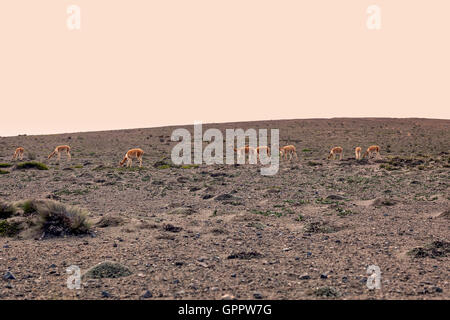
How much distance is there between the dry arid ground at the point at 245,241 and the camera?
6.37 metres

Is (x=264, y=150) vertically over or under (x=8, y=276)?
over

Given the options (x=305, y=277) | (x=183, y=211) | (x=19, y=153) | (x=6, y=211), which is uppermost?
(x=19, y=153)

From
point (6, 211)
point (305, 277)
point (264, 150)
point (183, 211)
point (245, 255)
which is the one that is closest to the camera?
point (305, 277)

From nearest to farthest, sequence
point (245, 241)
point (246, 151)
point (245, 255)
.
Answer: point (245, 255) < point (245, 241) < point (246, 151)

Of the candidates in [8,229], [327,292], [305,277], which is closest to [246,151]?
[8,229]

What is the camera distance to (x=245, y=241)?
9477mm

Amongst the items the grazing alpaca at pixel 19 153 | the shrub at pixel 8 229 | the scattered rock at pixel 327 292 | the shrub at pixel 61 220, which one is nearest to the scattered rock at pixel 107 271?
the scattered rock at pixel 327 292

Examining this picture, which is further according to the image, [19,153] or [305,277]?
[19,153]

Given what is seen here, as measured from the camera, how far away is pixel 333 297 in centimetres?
581

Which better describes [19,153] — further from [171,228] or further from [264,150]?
[171,228]

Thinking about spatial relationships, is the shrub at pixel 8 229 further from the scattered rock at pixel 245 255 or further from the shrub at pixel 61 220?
the scattered rock at pixel 245 255

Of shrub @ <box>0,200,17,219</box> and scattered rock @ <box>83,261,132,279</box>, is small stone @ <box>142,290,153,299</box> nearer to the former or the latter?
scattered rock @ <box>83,261,132,279</box>

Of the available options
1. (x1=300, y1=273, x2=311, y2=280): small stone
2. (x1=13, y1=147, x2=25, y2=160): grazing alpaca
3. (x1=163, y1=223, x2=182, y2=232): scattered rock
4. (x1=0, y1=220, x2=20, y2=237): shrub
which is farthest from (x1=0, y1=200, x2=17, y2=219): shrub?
(x1=13, y1=147, x2=25, y2=160): grazing alpaca
